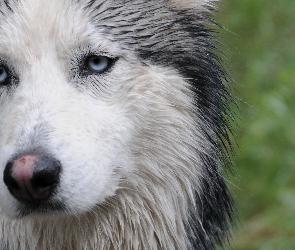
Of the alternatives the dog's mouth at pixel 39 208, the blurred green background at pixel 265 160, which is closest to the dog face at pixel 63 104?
the dog's mouth at pixel 39 208

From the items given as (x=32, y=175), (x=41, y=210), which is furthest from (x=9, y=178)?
(x=41, y=210)

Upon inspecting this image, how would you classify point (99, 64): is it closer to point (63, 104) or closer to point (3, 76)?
point (63, 104)

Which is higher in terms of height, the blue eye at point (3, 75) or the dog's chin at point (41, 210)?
the blue eye at point (3, 75)

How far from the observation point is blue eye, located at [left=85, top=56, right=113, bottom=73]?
109 inches

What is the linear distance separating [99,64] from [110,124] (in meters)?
0.30

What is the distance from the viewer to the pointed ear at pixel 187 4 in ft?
9.80

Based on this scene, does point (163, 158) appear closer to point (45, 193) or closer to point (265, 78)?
point (45, 193)

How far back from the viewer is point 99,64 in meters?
2.78

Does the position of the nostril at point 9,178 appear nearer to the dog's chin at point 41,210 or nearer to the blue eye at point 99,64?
the dog's chin at point 41,210

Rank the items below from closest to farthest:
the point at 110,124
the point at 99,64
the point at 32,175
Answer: the point at 32,175
the point at 110,124
the point at 99,64

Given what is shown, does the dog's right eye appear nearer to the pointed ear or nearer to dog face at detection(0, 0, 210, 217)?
dog face at detection(0, 0, 210, 217)

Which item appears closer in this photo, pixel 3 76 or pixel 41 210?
pixel 41 210

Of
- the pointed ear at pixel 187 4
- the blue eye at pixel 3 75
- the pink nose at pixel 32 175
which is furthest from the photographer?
the pointed ear at pixel 187 4

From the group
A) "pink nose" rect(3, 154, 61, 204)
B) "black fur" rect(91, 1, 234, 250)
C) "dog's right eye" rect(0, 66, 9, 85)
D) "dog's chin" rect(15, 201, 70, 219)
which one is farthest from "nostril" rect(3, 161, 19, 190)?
"black fur" rect(91, 1, 234, 250)
